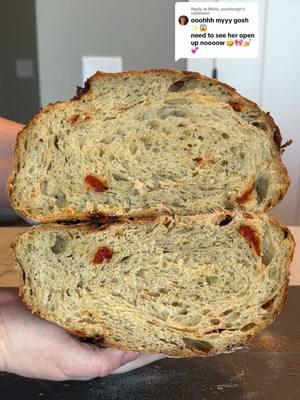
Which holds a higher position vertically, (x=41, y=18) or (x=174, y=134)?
(x=41, y=18)

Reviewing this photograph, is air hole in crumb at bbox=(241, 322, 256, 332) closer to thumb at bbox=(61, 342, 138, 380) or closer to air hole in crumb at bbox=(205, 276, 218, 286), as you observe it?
air hole in crumb at bbox=(205, 276, 218, 286)

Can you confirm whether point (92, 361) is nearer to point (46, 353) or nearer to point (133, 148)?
point (46, 353)

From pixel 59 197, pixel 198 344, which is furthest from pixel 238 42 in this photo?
pixel 198 344

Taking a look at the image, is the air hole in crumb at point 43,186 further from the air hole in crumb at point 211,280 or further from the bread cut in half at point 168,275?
the air hole in crumb at point 211,280

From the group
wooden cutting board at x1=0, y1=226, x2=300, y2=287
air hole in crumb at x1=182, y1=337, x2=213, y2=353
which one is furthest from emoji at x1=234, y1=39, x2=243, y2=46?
wooden cutting board at x1=0, y1=226, x2=300, y2=287

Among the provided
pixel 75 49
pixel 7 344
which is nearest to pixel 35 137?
pixel 7 344

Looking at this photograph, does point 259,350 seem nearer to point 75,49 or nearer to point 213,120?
point 213,120
